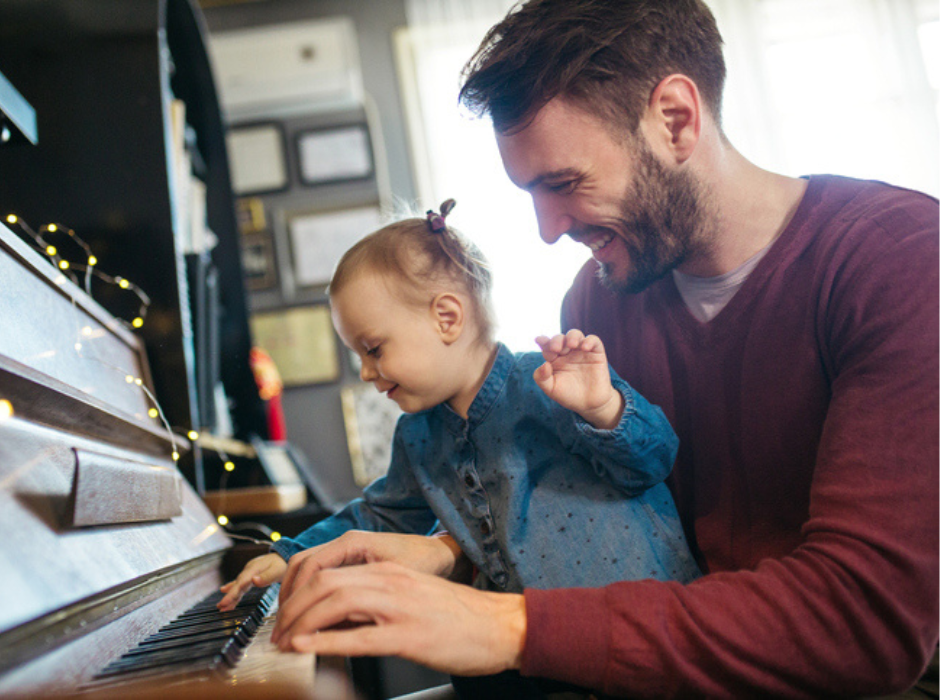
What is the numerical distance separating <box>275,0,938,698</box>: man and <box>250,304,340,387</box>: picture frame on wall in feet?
7.13

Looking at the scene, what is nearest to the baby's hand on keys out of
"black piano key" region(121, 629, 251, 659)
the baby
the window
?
the baby

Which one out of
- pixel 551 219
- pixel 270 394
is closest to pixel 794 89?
pixel 270 394

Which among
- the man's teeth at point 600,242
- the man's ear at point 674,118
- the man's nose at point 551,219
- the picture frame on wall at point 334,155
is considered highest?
the picture frame on wall at point 334,155

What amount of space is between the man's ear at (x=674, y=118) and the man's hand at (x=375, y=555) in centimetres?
69

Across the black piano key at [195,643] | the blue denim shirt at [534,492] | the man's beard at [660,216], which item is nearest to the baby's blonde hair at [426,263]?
the blue denim shirt at [534,492]

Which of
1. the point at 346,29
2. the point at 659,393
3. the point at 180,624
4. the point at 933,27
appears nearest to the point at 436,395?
the point at 659,393

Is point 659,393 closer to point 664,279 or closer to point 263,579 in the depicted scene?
point 664,279

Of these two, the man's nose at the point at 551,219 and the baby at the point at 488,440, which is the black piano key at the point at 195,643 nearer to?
the baby at the point at 488,440

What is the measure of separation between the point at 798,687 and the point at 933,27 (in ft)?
13.0

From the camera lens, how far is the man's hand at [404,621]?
0.63 metres

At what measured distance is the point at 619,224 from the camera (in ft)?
3.91

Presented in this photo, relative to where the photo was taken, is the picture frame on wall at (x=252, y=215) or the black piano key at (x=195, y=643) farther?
the picture frame on wall at (x=252, y=215)

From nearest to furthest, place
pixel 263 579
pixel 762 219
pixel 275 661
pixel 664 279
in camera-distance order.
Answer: pixel 275 661 → pixel 263 579 → pixel 762 219 → pixel 664 279

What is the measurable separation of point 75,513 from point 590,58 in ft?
3.02
